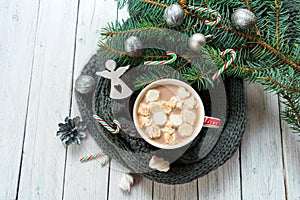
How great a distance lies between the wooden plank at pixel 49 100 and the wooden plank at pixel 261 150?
447mm

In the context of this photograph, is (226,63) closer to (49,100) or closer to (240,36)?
(240,36)

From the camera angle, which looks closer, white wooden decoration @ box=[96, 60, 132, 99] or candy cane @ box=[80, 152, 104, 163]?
white wooden decoration @ box=[96, 60, 132, 99]

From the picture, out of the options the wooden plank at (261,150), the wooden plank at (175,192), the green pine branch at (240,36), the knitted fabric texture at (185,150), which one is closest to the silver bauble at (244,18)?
the green pine branch at (240,36)

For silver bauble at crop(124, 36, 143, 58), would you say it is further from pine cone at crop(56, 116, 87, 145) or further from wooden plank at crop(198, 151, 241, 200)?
wooden plank at crop(198, 151, 241, 200)

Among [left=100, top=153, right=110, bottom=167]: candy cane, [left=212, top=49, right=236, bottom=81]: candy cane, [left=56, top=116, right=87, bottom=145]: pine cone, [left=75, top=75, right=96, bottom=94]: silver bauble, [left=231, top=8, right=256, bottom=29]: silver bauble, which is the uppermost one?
[left=231, top=8, right=256, bottom=29]: silver bauble

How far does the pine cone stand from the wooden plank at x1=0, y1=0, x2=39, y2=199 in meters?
0.11

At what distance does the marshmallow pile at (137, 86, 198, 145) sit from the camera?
76cm

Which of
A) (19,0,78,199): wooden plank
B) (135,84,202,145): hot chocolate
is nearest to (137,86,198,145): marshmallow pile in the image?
(135,84,202,145): hot chocolate

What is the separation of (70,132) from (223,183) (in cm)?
39

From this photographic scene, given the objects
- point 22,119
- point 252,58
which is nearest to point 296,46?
point 252,58

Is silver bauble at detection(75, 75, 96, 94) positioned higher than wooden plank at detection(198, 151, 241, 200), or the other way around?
silver bauble at detection(75, 75, 96, 94)

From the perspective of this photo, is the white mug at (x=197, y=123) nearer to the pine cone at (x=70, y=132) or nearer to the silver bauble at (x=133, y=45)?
the silver bauble at (x=133, y=45)

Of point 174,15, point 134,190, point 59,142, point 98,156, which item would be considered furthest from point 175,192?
point 174,15

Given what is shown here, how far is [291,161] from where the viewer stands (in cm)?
90
